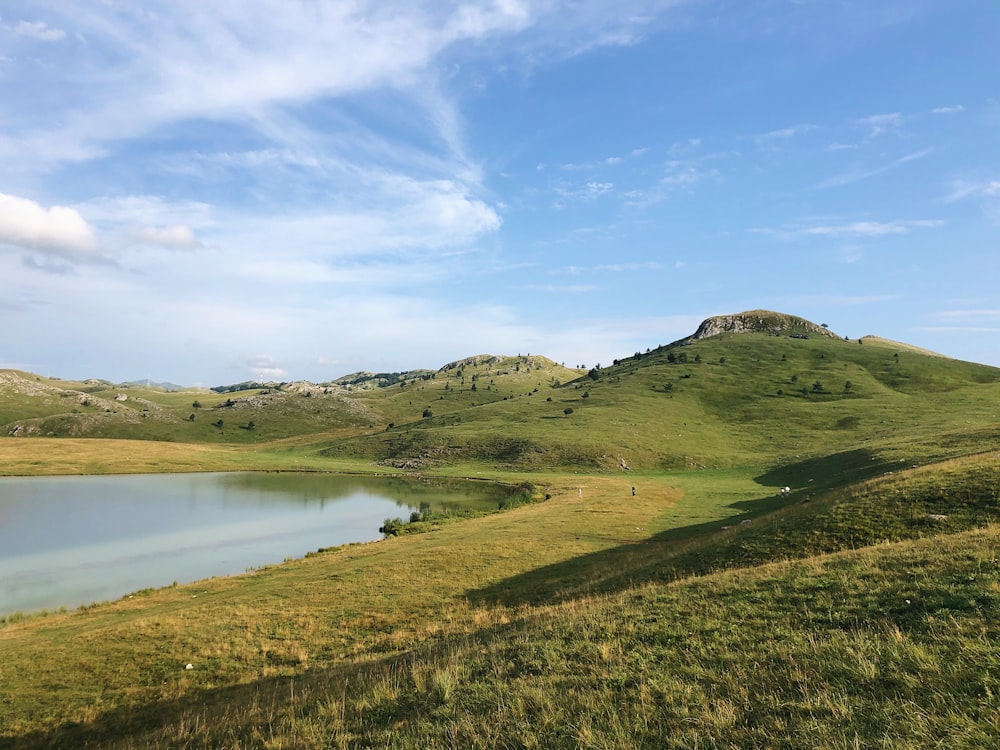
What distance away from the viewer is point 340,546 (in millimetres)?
48875

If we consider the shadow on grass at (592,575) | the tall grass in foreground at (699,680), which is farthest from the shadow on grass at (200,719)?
the shadow on grass at (592,575)

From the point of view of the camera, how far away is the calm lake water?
39312 mm

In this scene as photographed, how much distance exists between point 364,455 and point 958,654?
477ft

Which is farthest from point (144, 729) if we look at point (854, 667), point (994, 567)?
point (994, 567)

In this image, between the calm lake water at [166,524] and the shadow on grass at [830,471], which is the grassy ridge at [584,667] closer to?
the calm lake water at [166,524]

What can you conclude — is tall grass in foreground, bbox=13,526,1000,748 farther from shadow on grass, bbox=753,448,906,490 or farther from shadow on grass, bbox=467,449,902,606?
shadow on grass, bbox=753,448,906,490

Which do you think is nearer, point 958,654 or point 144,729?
point 958,654

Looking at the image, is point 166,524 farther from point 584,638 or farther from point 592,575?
point 584,638

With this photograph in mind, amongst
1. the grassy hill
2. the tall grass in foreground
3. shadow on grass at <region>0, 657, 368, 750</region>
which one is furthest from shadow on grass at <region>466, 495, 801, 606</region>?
shadow on grass at <region>0, 657, 368, 750</region>

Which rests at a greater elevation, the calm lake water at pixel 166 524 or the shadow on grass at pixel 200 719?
the shadow on grass at pixel 200 719

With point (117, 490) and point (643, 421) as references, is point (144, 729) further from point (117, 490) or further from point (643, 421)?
point (643, 421)

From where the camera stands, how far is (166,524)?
196 ft

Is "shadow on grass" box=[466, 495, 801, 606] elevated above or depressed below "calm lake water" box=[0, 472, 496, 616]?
above

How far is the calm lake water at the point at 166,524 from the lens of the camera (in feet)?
129
